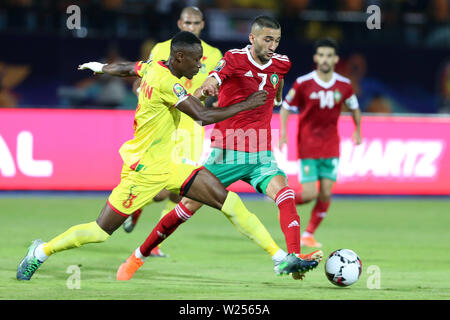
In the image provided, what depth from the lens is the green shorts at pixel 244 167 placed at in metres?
7.44

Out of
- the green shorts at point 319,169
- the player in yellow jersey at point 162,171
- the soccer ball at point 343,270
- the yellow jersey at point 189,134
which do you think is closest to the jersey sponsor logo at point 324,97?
the green shorts at point 319,169

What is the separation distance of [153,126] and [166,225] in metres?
1.07

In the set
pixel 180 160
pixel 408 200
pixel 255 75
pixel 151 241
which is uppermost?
pixel 255 75

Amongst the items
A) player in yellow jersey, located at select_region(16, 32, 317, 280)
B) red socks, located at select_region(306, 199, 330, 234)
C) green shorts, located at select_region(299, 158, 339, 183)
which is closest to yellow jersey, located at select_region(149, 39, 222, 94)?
green shorts, located at select_region(299, 158, 339, 183)

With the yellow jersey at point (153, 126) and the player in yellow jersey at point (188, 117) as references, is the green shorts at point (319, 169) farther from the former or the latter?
the yellow jersey at point (153, 126)

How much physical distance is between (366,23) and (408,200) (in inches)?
197

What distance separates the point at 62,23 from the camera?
1728 cm

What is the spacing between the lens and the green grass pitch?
6.66m

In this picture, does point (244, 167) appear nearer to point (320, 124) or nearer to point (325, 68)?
point (320, 124)

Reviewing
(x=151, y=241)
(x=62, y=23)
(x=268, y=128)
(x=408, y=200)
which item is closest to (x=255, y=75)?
(x=268, y=128)

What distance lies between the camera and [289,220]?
716cm

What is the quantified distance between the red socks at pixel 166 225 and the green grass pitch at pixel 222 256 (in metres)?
0.28

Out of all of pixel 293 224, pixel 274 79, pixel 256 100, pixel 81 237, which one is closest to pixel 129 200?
pixel 81 237
